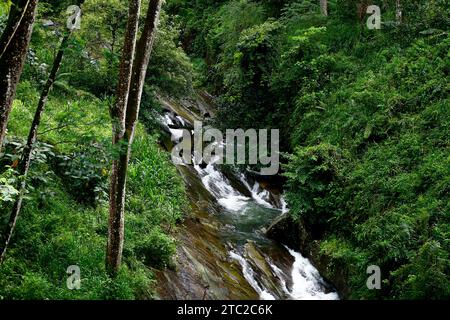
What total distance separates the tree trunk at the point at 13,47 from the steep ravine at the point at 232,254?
4.81 metres

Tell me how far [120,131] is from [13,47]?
2323 mm

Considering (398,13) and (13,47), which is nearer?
(13,47)

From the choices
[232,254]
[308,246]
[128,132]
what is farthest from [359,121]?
[128,132]

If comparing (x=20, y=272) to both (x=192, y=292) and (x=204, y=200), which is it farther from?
(x=204, y=200)

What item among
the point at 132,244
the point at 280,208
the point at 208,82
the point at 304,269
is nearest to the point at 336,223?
the point at 304,269

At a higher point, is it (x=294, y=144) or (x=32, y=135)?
(x=294, y=144)

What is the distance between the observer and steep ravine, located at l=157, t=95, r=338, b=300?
9438 millimetres

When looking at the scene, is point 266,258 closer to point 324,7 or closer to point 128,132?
point 128,132

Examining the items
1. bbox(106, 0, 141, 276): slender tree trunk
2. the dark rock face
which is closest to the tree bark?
bbox(106, 0, 141, 276): slender tree trunk

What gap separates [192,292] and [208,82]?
19.7 m

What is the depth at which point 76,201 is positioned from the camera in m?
9.50

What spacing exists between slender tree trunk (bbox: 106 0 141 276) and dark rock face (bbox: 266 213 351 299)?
578cm

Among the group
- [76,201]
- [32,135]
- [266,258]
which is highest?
[32,135]

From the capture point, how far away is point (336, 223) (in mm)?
11961
